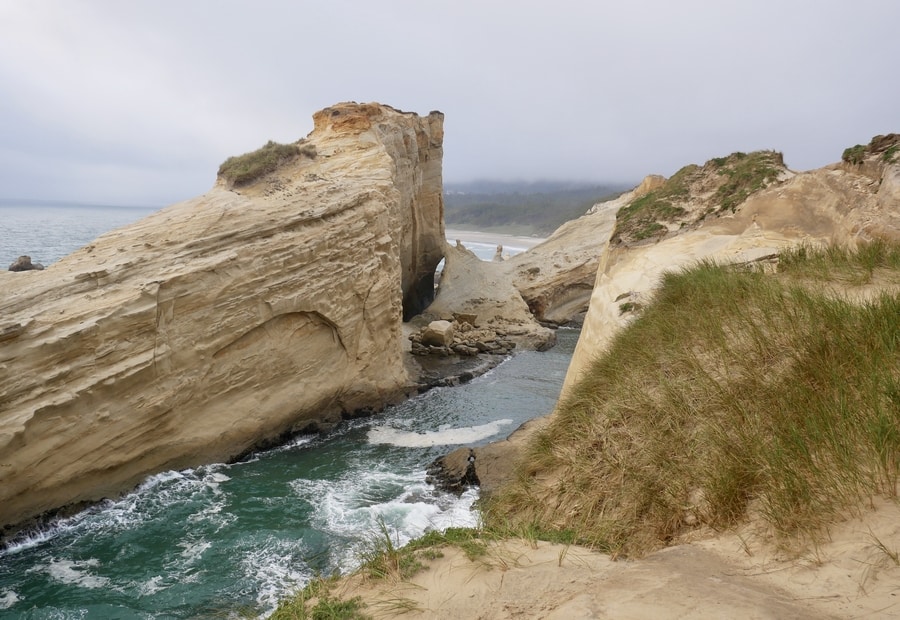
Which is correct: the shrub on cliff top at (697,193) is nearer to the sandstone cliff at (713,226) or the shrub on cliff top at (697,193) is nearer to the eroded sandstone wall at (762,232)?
the sandstone cliff at (713,226)

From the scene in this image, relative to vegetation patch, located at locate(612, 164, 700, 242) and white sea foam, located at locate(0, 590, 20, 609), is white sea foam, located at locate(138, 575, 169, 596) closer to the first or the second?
white sea foam, located at locate(0, 590, 20, 609)

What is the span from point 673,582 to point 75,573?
26.5 feet

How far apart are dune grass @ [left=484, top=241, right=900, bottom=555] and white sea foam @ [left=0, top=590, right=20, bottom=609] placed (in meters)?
6.27

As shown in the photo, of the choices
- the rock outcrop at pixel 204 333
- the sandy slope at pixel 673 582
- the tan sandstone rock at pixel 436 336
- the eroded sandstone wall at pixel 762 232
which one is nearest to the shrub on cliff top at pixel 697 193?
the eroded sandstone wall at pixel 762 232

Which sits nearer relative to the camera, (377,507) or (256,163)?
(377,507)

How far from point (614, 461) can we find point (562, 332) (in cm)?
2138

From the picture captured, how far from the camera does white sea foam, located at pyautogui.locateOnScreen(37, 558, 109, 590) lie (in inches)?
295

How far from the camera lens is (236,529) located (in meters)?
8.79

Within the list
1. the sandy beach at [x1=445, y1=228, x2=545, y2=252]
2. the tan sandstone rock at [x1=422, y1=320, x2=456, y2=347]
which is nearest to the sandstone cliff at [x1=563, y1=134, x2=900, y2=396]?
the tan sandstone rock at [x1=422, y1=320, x2=456, y2=347]

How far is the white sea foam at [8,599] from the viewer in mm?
7049

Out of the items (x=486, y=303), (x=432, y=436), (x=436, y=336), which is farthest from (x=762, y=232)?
(x=486, y=303)

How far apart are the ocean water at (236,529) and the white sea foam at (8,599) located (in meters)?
0.01

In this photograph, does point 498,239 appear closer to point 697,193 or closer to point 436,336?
point 436,336

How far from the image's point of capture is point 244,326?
1140 cm
